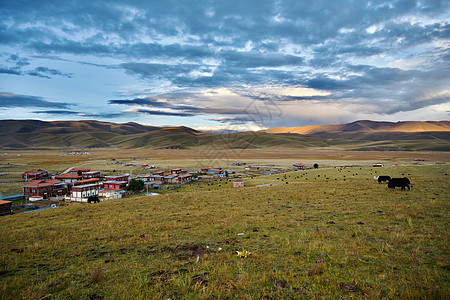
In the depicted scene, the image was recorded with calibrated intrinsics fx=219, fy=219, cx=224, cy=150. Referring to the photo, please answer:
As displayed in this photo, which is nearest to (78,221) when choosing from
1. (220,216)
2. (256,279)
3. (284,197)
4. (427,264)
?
(220,216)

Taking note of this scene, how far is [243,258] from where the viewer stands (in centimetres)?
812

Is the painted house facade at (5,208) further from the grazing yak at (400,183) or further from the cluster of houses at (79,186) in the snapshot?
the grazing yak at (400,183)

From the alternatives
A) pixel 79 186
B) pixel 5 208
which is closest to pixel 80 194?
pixel 79 186

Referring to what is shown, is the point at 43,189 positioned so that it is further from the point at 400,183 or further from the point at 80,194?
the point at 400,183

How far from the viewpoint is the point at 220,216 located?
50.8 feet

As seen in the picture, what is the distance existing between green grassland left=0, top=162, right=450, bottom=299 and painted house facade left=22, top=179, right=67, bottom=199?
38.4 metres

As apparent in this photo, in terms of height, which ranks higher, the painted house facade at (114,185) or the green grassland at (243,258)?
the green grassland at (243,258)

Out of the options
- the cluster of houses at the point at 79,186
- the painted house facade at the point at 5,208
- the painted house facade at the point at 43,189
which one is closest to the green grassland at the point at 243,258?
the painted house facade at the point at 5,208

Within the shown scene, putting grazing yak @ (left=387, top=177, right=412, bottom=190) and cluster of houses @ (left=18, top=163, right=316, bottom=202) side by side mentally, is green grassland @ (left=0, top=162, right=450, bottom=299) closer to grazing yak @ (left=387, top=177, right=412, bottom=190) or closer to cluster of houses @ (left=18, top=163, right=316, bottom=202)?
grazing yak @ (left=387, top=177, right=412, bottom=190)

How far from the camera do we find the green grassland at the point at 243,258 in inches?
235

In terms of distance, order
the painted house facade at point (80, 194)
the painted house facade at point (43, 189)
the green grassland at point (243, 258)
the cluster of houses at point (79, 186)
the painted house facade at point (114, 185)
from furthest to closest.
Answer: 1. the painted house facade at point (114, 185)
2. the painted house facade at point (43, 189)
3. the cluster of houses at point (79, 186)
4. the painted house facade at point (80, 194)
5. the green grassland at point (243, 258)

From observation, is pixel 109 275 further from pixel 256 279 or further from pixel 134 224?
pixel 134 224

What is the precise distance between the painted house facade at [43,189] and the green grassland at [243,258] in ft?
126

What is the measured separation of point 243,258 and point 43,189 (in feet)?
179
